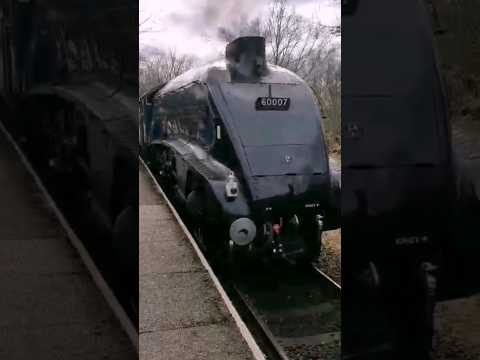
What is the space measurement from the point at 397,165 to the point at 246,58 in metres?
0.65

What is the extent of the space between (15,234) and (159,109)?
64 cm

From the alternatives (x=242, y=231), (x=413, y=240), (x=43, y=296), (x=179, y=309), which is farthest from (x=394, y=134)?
(x=43, y=296)

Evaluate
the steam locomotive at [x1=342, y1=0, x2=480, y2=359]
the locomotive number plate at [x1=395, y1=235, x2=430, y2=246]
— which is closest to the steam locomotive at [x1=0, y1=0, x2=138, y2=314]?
the steam locomotive at [x1=342, y1=0, x2=480, y2=359]

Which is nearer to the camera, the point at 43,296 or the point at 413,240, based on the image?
the point at 43,296

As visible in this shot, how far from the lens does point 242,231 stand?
1847 millimetres

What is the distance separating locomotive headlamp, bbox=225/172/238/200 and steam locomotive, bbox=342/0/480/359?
38 centimetres

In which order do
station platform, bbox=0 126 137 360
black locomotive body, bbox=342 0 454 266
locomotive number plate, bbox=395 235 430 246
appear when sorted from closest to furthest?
station platform, bbox=0 126 137 360, black locomotive body, bbox=342 0 454 266, locomotive number plate, bbox=395 235 430 246

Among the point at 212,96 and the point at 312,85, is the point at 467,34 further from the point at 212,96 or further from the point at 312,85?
the point at 212,96

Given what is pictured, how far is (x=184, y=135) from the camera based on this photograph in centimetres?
189

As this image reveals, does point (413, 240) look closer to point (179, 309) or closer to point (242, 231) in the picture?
point (242, 231)

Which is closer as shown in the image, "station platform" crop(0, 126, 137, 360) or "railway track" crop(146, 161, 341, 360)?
"station platform" crop(0, 126, 137, 360)

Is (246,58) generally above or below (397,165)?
Answer: above

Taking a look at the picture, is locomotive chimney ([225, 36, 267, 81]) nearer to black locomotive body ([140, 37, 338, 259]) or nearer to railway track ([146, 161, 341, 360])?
black locomotive body ([140, 37, 338, 259])

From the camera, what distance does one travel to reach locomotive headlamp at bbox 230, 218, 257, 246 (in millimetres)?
1842
